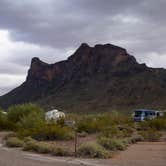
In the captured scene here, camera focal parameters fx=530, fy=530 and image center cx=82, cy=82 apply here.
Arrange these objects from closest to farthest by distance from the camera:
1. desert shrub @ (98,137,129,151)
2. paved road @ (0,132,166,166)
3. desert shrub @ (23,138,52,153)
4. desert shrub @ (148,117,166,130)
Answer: paved road @ (0,132,166,166) → desert shrub @ (23,138,52,153) → desert shrub @ (98,137,129,151) → desert shrub @ (148,117,166,130)

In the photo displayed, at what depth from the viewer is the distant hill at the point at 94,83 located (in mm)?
126250

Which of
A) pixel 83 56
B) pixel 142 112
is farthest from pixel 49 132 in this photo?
pixel 83 56

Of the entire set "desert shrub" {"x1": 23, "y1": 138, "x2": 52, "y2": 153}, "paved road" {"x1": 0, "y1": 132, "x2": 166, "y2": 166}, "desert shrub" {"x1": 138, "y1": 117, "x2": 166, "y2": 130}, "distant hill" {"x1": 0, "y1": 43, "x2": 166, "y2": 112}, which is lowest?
"paved road" {"x1": 0, "y1": 132, "x2": 166, "y2": 166}

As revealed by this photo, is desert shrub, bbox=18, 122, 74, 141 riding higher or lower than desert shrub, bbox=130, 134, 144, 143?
higher

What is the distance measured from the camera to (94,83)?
14525 cm

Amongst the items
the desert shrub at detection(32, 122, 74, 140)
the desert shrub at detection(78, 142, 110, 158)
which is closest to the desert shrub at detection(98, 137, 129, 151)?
the desert shrub at detection(78, 142, 110, 158)

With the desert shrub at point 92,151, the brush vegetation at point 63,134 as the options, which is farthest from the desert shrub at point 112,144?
the desert shrub at point 92,151

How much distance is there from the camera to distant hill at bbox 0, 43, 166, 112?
12625 cm

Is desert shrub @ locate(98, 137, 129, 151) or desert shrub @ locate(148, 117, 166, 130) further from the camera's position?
desert shrub @ locate(148, 117, 166, 130)

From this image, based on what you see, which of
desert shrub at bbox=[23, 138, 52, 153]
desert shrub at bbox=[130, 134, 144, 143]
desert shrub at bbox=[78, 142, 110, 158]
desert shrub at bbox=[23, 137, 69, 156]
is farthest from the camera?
desert shrub at bbox=[130, 134, 144, 143]

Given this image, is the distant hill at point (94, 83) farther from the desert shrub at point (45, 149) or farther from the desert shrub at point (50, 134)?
the desert shrub at point (45, 149)

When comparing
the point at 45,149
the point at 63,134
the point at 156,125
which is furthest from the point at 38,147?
the point at 156,125

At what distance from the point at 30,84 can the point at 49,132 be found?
434ft

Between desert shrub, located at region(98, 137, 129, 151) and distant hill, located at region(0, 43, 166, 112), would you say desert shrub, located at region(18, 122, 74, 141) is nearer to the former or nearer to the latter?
desert shrub, located at region(98, 137, 129, 151)
